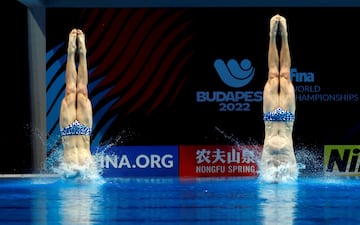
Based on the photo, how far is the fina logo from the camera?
1622 centimetres

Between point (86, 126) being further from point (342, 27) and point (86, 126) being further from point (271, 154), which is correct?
point (342, 27)

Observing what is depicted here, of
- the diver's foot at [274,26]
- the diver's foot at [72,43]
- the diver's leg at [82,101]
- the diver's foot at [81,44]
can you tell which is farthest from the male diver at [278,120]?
the diver's foot at [72,43]

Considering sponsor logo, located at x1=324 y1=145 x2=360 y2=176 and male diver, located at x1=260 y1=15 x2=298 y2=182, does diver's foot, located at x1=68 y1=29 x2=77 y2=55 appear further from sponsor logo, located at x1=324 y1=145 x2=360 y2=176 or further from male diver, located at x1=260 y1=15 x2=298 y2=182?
sponsor logo, located at x1=324 y1=145 x2=360 y2=176

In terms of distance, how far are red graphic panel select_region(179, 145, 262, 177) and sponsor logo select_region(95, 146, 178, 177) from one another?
8.7 inches

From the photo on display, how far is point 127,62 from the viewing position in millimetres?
16375

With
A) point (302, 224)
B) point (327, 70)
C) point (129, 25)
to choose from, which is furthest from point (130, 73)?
point (302, 224)

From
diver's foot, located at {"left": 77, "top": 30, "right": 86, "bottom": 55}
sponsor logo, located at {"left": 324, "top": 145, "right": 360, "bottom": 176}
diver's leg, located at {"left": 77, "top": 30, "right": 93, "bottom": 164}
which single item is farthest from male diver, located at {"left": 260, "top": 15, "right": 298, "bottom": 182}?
sponsor logo, located at {"left": 324, "top": 145, "right": 360, "bottom": 176}

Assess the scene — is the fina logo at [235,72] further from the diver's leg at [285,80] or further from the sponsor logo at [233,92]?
the diver's leg at [285,80]

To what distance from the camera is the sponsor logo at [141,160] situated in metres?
16.1

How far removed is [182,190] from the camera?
1141 cm

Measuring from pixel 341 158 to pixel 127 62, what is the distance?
15.5ft

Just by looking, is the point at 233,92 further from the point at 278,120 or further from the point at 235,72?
the point at 278,120

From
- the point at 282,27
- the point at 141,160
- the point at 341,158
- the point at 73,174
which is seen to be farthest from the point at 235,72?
the point at 73,174

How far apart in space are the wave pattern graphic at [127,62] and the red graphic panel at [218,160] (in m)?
1.15
